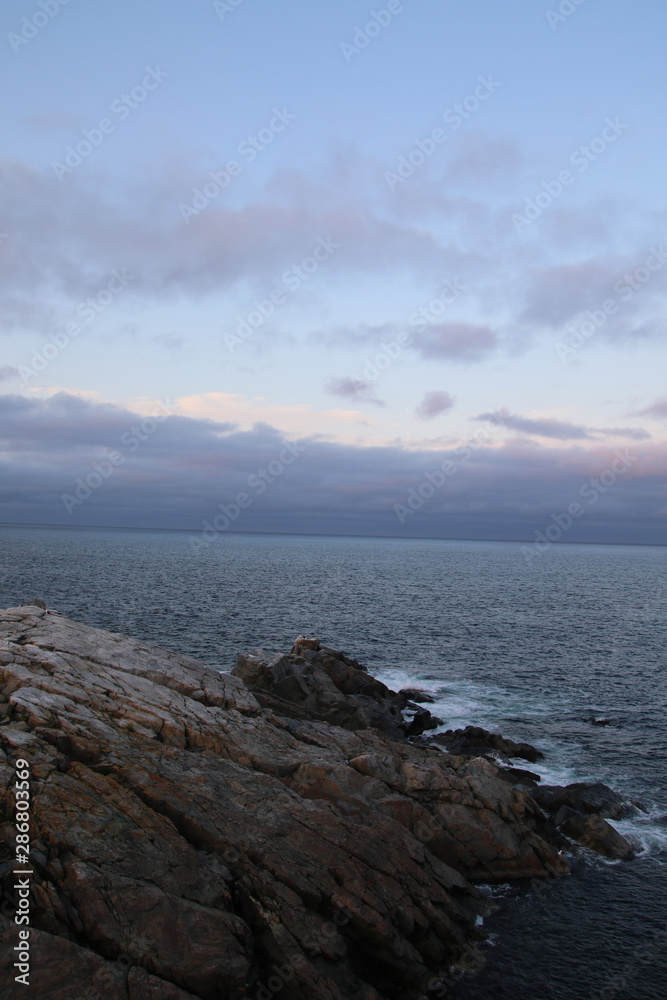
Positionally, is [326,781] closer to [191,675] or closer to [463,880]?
[463,880]

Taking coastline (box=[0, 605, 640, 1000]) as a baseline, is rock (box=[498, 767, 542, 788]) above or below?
below

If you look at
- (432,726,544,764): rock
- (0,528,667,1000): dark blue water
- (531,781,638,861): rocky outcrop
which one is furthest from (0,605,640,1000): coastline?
(432,726,544,764): rock

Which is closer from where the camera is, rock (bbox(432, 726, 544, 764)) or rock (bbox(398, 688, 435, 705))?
rock (bbox(432, 726, 544, 764))

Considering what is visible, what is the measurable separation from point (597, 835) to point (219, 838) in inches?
828

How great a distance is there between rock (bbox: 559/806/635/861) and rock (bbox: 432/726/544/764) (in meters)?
7.87

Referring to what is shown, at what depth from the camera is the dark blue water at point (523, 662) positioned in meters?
23.7

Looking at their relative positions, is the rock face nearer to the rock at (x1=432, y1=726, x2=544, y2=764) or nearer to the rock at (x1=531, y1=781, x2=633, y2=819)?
the rock at (x1=531, y1=781, x2=633, y2=819)

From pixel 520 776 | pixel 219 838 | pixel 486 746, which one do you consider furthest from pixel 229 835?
pixel 486 746

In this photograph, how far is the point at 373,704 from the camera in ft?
155

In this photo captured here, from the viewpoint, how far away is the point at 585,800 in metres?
34.3

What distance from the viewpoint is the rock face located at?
16828mm

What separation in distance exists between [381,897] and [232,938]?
21.6 feet

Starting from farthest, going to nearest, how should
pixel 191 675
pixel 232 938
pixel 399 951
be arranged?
pixel 191 675 → pixel 399 951 → pixel 232 938

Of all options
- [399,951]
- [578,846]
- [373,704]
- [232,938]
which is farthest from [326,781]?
[373,704]
